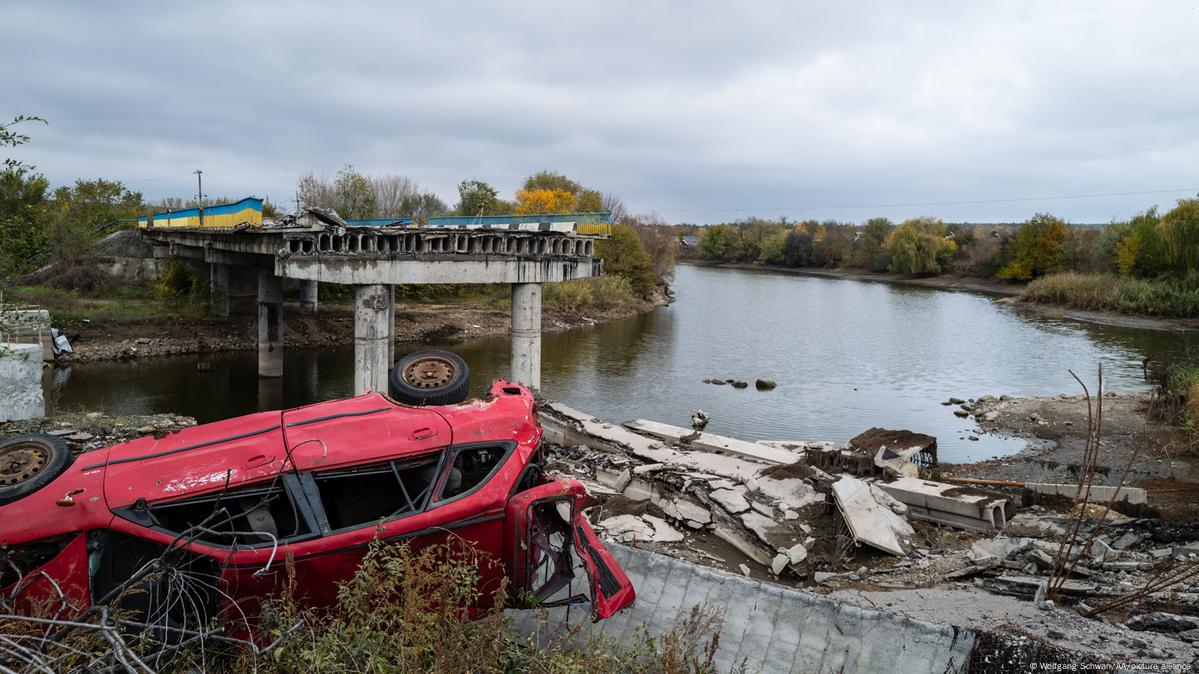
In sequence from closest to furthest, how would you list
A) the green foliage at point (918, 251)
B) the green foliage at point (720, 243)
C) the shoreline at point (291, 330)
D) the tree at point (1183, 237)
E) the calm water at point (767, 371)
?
the calm water at point (767, 371), the shoreline at point (291, 330), the tree at point (1183, 237), the green foliage at point (918, 251), the green foliage at point (720, 243)

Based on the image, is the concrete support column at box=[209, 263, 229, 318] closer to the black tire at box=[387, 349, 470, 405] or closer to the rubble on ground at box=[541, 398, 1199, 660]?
the rubble on ground at box=[541, 398, 1199, 660]

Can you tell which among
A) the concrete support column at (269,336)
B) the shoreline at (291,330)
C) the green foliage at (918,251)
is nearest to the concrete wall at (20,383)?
the concrete support column at (269,336)

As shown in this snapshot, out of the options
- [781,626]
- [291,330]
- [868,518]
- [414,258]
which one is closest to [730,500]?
[868,518]

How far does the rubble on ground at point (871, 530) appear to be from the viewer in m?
8.88

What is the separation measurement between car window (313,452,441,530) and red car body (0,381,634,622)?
1cm

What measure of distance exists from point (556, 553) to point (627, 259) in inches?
2143

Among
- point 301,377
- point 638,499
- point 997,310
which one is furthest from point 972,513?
point 997,310

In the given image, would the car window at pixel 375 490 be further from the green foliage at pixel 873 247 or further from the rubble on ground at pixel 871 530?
the green foliage at pixel 873 247

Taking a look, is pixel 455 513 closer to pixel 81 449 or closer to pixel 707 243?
pixel 81 449

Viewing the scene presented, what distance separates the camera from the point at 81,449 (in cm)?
1195

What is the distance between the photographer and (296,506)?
19.9ft

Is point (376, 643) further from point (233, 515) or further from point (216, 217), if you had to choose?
point (216, 217)

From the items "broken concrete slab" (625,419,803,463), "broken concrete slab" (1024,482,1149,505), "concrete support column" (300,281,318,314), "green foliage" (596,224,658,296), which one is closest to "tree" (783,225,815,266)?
"green foliage" (596,224,658,296)

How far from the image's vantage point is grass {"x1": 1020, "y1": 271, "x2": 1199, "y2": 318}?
5019cm
